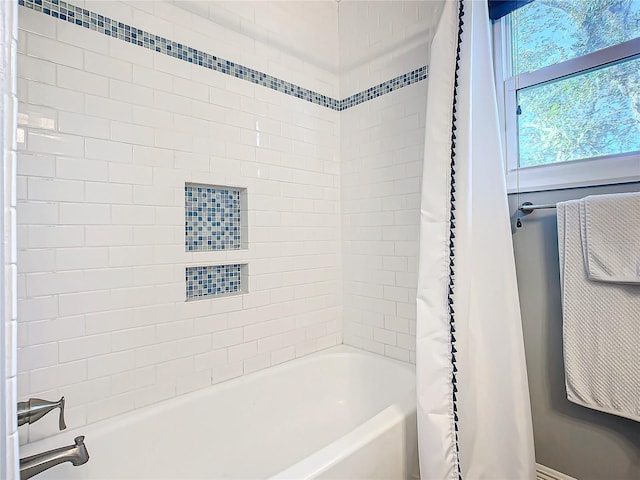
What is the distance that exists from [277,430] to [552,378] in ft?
4.41

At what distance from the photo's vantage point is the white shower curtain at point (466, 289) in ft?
4.07

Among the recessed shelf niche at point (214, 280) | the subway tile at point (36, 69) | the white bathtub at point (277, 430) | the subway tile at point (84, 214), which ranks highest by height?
the subway tile at point (36, 69)

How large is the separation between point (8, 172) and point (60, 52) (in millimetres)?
1320

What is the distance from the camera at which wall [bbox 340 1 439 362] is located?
6.32 ft

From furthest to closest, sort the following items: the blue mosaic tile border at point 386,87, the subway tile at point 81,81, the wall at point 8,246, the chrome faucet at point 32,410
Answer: the blue mosaic tile border at point 386,87, the subway tile at point 81,81, the chrome faucet at point 32,410, the wall at point 8,246

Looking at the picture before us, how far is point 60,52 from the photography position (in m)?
1.30

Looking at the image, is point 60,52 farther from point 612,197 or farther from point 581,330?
point 581,330

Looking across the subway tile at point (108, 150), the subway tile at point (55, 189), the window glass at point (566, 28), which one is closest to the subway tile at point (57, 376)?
the subway tile at point (55, 189)

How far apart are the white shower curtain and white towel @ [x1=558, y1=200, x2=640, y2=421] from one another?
0.22m

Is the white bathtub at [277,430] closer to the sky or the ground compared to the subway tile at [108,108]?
closer to the ground

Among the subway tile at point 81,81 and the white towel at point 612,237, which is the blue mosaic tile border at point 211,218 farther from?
the white towel at point 612,237

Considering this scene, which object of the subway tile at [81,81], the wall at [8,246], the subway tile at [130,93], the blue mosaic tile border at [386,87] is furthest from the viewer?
the blue mosaic tile border at [386,87]

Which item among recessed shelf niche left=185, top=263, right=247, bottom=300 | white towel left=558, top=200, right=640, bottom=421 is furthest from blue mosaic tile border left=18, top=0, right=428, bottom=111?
white towel left=558, top=200, right=640, bottom=421

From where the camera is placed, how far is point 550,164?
1.50 metres
